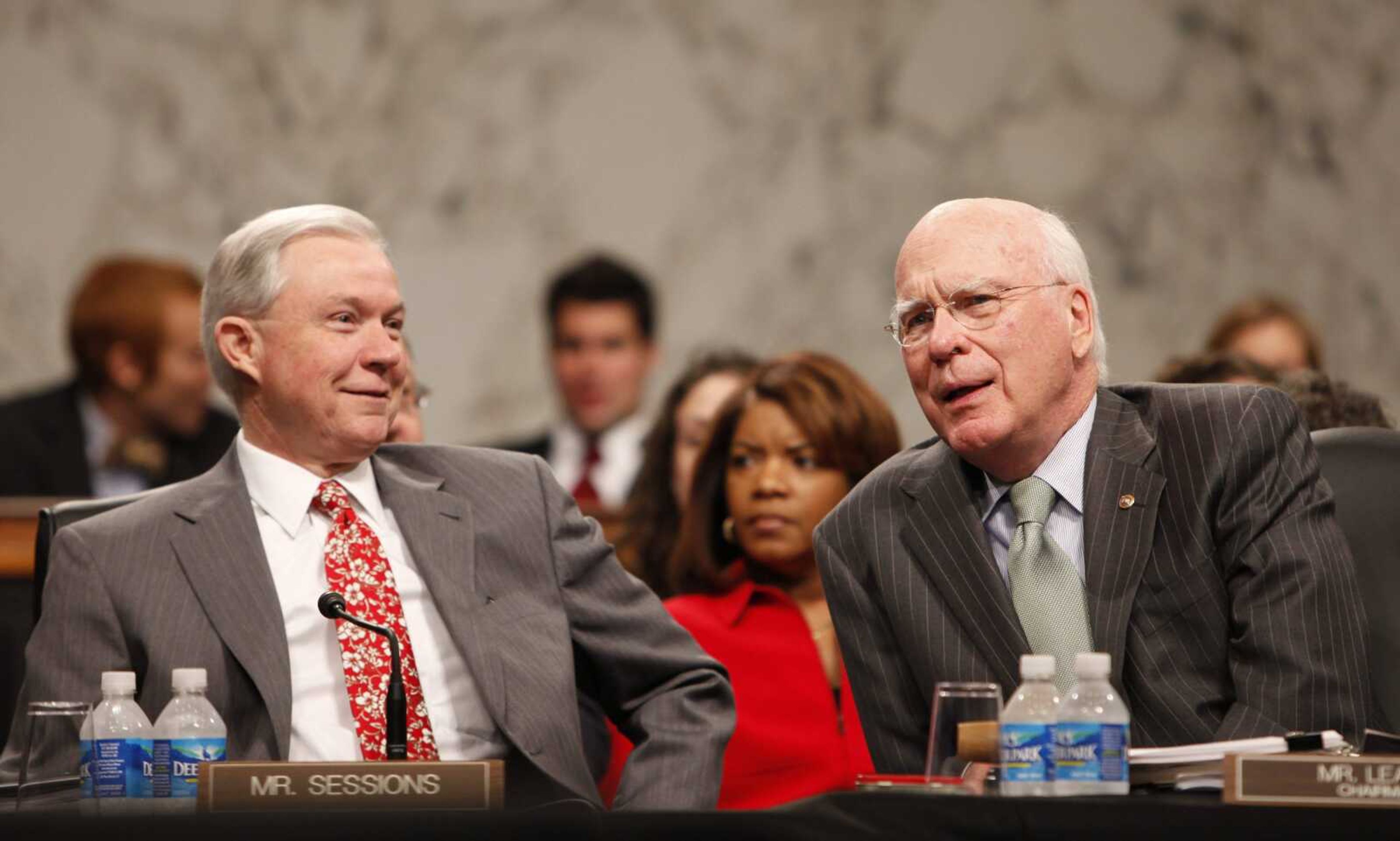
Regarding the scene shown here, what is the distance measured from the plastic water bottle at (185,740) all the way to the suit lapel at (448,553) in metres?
0.45

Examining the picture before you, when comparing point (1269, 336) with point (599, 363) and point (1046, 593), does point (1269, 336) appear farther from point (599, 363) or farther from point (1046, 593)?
point (1046, 593)

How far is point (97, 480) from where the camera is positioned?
15.0ft

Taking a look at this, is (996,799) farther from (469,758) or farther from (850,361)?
(850,361)

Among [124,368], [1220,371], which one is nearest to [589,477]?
[124,368]

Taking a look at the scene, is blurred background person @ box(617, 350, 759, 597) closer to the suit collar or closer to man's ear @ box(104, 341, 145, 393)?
the suit collar

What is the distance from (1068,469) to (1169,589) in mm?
218

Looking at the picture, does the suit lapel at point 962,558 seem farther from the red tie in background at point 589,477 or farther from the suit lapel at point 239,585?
the red tie in background at point 589,477

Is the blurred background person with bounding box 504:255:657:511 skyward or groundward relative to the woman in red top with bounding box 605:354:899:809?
skyward

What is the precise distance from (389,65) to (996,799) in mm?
4178

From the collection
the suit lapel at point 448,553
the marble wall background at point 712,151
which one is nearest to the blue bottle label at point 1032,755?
the suit lapel at point 448,553

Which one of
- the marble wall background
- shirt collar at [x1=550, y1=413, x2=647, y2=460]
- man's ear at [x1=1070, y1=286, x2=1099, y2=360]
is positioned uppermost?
the marble wall background

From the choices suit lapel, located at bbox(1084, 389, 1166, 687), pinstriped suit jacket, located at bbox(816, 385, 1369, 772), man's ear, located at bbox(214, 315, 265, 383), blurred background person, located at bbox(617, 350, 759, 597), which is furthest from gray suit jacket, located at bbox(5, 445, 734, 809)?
blurred background person, located at bbox(617, 350, 759, 597)

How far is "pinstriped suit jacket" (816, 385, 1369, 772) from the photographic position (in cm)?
225

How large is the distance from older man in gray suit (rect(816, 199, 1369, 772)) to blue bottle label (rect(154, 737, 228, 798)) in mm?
865
